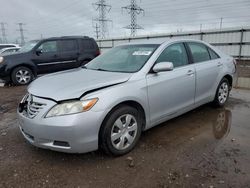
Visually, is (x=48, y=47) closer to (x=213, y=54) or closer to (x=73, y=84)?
(x=213, y=54)

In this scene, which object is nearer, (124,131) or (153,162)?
(153,162)

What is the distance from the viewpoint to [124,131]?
310 centimetres

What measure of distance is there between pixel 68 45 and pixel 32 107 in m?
6.73

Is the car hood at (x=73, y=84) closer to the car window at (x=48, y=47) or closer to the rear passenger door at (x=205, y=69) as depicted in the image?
the rear passenger door at (x=205, y=69)

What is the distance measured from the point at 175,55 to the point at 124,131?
1706 mm

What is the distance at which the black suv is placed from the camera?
8.20 m

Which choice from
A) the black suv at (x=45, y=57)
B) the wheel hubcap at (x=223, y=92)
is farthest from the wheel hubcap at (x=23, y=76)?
the wheel hubcap at (x=223, y=92)

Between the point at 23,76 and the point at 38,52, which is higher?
the point at 38,52

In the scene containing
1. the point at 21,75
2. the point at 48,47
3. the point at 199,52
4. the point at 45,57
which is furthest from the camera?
the point at 48,47

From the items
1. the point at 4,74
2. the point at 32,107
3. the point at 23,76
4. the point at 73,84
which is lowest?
the point at 23,76

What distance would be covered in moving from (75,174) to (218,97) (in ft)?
11.5

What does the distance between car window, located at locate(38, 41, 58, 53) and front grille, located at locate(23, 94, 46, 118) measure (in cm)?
601

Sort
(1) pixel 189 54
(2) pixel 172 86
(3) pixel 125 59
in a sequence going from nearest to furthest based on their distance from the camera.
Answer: (2) pixel 172 86 < (3) pixel 125 59 < (1) pixel 189 54

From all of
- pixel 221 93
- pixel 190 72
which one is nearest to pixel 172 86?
pixel 190 72
